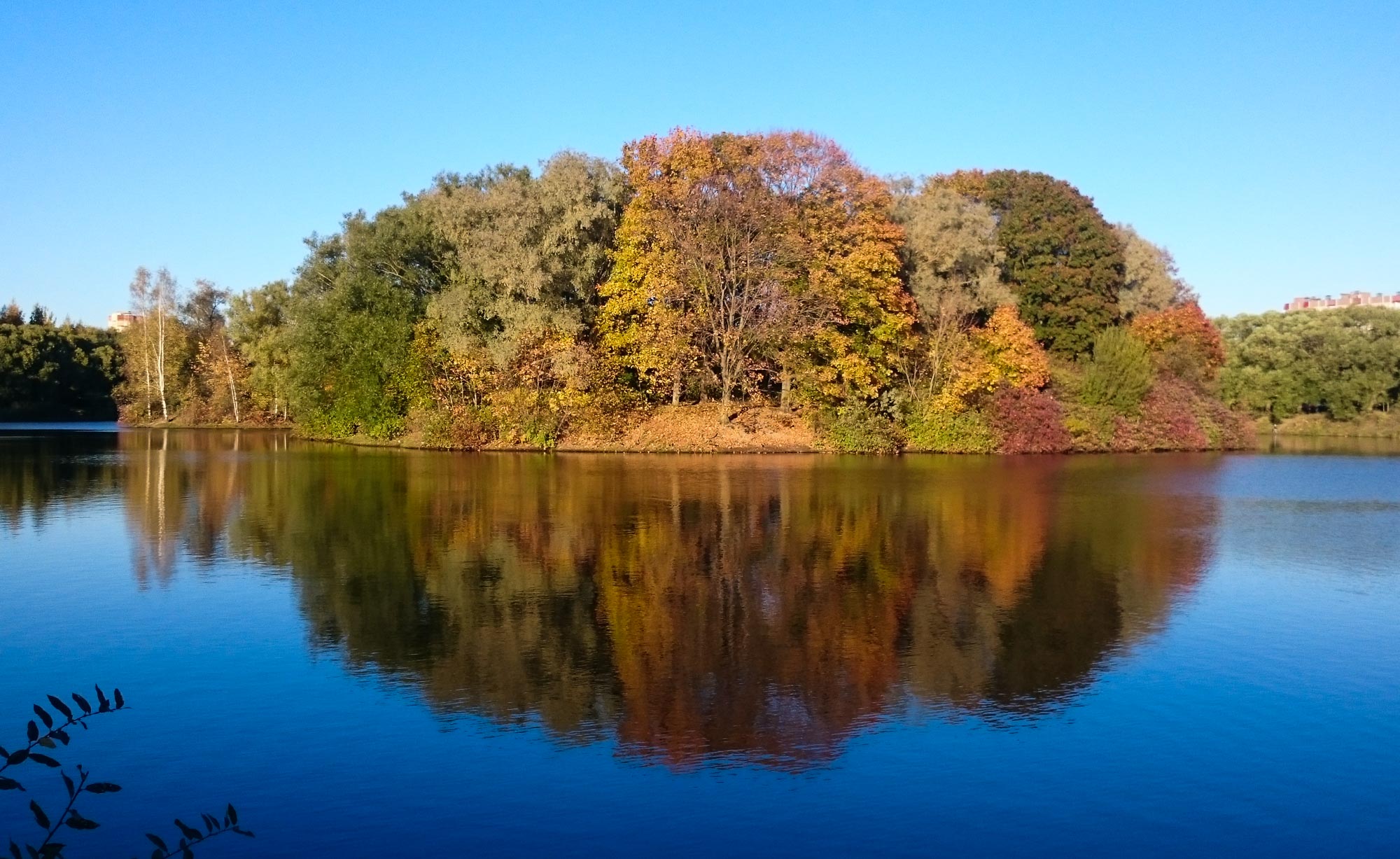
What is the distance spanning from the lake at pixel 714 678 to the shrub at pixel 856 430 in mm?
19069

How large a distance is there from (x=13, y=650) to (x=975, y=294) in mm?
40648

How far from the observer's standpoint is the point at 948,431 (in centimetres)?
4234

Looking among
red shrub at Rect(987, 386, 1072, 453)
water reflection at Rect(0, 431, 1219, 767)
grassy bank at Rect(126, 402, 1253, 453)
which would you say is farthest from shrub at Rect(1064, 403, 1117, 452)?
water reflection at Rect(0, 431, 1219, 767)

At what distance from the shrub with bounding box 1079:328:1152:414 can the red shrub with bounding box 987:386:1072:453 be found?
283 cm

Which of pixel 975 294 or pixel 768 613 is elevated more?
pixel 975 294

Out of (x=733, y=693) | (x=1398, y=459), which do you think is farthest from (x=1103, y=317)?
(x=733, y=693)

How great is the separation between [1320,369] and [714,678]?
67612 mm

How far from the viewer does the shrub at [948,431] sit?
1660 inches

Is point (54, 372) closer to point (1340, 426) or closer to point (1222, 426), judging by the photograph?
point (1222, 426)

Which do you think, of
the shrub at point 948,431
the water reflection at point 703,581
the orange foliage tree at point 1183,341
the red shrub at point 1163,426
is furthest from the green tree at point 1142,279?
the water reflection at point 703,581

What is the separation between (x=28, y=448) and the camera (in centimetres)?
4181

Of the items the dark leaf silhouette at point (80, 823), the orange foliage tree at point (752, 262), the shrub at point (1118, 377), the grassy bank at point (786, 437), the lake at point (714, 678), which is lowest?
the lake at point (714, 678)

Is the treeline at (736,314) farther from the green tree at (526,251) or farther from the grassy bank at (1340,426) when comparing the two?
the grassy bank at (1340,426)

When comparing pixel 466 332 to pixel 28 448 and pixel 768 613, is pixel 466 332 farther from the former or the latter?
pixel 768 613
